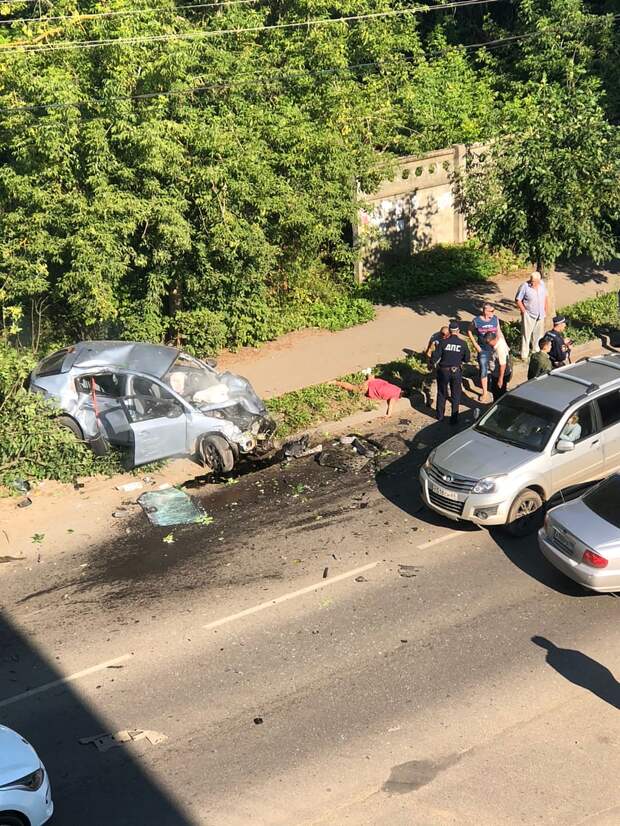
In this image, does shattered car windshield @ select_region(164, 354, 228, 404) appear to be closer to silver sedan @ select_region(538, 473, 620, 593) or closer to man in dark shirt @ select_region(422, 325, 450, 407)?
man in dark shirt @ select_region(422, 325, 450, 407)

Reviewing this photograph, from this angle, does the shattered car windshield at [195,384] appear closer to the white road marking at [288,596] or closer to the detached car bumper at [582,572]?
the white road marking at [288,596]

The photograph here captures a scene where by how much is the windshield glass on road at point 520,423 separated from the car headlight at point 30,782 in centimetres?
690

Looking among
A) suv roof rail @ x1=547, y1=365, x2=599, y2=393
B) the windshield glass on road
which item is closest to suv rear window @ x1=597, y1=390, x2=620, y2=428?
suv roof rail @ x1=547, y1=365, x2=599, y2=393

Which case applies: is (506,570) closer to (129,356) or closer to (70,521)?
(70,521)

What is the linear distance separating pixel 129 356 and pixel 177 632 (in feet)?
19.4

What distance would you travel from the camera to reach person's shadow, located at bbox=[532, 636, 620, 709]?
8.55 metres

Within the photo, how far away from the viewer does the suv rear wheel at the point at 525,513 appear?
440 inches

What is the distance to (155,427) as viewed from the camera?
13586mm

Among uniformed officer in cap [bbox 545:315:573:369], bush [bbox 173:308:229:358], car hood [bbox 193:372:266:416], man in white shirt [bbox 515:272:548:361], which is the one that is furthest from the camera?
bush [bbox 173:308:229:358]

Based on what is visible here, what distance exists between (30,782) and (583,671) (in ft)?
16.8

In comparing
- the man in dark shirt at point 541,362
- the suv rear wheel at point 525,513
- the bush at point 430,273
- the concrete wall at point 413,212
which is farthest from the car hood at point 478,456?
the concrete wall at point 413,212

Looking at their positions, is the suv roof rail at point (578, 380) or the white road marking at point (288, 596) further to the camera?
the suv roof rail at point (578, 380)

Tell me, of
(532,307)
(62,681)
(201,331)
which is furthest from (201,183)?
(62,681)

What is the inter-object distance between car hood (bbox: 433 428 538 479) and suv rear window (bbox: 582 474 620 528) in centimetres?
110
